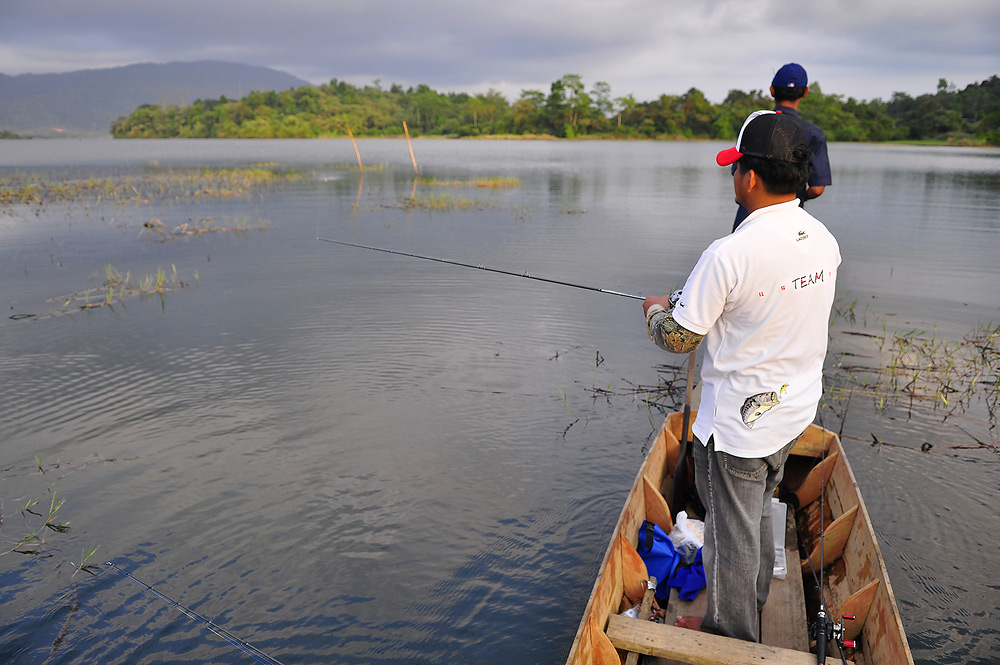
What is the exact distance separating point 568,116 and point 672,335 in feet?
357

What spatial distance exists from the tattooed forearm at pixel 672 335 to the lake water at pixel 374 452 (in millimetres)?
2158

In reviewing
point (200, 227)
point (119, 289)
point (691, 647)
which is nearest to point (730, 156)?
point (691, 647)

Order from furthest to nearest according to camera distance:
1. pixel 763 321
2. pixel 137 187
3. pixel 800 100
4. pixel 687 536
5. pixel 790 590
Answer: pixel 137 187 → pixel 800 100 → pixel 687 536 → pixel 790 590 → pixel 763 321

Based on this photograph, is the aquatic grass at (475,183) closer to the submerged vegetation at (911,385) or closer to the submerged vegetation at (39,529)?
the submerged vegetation at (911,385)

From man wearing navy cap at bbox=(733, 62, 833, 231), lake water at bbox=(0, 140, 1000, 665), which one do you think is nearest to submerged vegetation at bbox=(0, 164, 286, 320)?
lake water at bbox=(0, 140, 1000, 665)

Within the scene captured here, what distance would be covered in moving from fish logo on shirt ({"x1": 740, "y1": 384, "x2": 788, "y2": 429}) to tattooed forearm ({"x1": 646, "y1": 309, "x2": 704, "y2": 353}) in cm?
30

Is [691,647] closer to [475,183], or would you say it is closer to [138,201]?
[138,201]

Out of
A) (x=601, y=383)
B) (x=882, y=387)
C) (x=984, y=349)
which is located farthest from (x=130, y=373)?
(x=984, y=349)

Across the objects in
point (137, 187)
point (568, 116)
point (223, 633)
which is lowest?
point (223, 633)

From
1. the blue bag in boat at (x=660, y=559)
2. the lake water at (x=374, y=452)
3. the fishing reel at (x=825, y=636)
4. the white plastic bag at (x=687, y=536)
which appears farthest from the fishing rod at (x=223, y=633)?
the fishing reel at (x=825, y=636)

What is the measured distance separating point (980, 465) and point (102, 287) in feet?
40.7

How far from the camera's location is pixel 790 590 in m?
3.35

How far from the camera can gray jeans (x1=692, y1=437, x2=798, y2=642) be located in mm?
2455

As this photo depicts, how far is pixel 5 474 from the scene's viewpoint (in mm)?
5074
